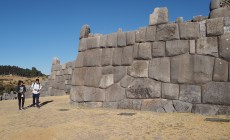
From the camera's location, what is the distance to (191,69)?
7.37 metres

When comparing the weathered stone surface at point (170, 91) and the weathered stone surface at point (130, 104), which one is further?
the weathered stone surface at point (130, 104)

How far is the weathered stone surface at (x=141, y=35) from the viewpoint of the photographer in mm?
8473

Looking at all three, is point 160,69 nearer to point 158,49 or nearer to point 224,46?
point 158,49

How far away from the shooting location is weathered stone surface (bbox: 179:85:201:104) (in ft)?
23.5

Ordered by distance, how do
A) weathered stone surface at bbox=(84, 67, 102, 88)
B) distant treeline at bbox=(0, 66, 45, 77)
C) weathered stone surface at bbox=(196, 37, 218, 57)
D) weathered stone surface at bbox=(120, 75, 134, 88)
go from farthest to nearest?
distant treeline at bbox=(0, 66, 45, 77) < weathered stone surface at bbox=(84, 67, 102, 88) < weathered stone surface at bbox=(120, 75, 134, 88) < weathered stone surface at bbox=(196, 37, 218, 57)

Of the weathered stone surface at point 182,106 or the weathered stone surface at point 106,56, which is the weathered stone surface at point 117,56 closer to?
the weathered stone surface at point 106,56

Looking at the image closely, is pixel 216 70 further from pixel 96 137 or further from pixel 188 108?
pixel 96 137

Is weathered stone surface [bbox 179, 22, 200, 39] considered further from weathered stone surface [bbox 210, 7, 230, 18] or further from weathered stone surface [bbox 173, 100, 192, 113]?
weathered stone surface [bbox 173, 100, 192, 113]

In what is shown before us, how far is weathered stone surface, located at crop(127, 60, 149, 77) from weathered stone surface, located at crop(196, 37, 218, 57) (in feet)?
5.72

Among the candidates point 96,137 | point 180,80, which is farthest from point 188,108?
point 96,137

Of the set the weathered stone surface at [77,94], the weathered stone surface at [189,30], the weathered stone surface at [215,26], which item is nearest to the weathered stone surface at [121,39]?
the weathered stone surface at [189,30]

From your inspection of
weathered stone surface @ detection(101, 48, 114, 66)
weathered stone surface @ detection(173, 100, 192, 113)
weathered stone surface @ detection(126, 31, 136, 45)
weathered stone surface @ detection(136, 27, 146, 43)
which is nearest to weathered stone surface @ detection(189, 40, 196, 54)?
weathered stone surface @ detection(173, 100, 192, 113)

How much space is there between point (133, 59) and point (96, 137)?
13.5ft

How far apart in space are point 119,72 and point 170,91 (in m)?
2.08
